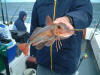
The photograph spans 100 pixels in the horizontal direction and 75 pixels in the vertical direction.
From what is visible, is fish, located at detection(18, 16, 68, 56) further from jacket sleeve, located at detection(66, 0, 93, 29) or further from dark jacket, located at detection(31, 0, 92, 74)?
dark jacket, located at detection(31, 0, 92, 74)

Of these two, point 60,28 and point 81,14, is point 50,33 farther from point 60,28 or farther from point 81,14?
point 81,14

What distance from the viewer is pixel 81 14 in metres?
1.37

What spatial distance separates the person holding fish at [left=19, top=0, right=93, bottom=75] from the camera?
3.84ft

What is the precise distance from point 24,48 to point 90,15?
772mm

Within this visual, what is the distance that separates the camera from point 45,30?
3.79 feet

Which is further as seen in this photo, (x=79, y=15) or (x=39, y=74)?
(x=39, y=74)

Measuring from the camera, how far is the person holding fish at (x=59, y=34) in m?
1.17

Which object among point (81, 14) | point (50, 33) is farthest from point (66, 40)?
point (50, 33)

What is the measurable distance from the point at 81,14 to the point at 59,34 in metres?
0.44

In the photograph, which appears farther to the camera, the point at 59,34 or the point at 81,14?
the point at 81,14

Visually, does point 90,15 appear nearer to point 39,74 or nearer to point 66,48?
point 66,48

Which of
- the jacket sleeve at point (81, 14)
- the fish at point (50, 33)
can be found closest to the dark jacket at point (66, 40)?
the jacket sleeve at point (81, 14)

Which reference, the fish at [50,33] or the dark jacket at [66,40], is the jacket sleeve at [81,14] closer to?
the dark jacket at [66,40]

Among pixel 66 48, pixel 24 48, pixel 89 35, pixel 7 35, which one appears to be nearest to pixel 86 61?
pixel 89 35
